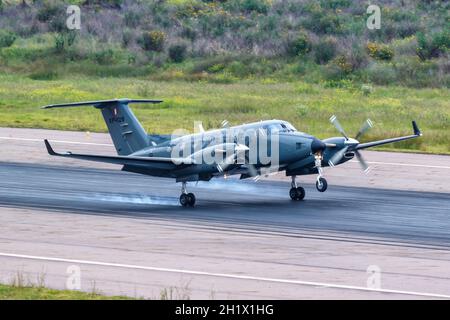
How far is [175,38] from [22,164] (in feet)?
113

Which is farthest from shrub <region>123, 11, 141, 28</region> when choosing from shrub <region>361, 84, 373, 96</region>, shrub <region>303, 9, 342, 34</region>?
shrub <region>361, 84, 373, 96</region>

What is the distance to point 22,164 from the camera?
40562 millimetres

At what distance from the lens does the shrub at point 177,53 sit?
227 feet

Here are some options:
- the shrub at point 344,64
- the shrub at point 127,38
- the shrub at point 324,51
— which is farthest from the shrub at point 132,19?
the shrub at point 344,64

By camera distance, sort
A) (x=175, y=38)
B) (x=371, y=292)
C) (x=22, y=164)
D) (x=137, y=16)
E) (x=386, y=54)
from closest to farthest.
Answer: (x=371, y=292) < (x=22, y=164) < (x=386, y=54) < (x=175, y=38) < (x=137, y=16)

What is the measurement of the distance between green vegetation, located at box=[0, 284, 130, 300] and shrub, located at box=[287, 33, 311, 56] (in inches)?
1903

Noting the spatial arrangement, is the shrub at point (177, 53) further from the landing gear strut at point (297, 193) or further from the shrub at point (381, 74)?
the landing gear strut at point (297, 193)

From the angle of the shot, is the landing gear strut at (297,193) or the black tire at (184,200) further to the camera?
the landing gear strut at (297,193)

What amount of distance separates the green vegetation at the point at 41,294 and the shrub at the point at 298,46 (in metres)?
48.3

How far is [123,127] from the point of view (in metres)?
34.1

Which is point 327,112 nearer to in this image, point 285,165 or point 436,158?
point 436,158

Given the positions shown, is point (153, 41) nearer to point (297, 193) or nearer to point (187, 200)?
point (297, 193)

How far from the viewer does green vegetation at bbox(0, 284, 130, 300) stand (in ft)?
64.4
